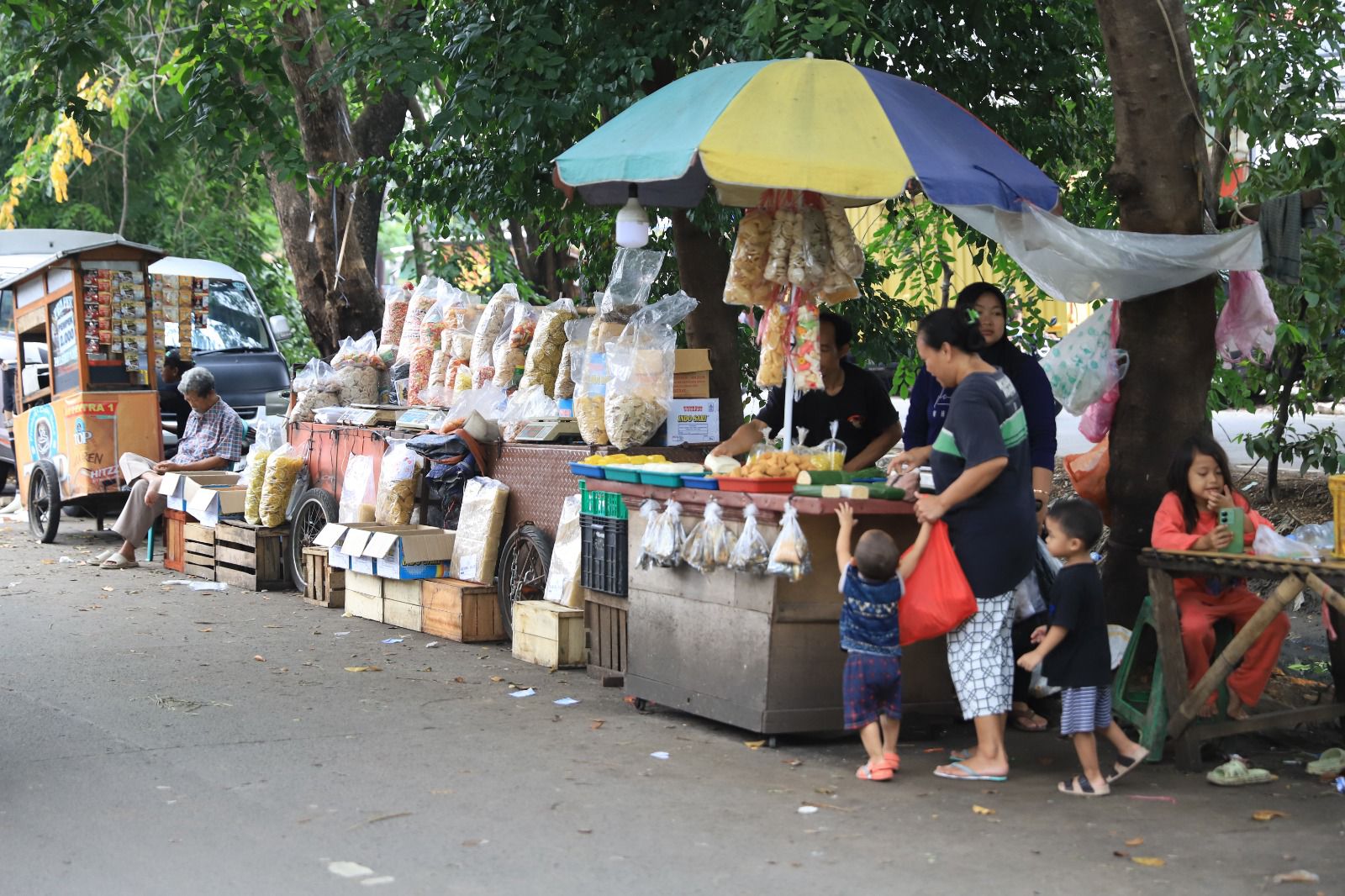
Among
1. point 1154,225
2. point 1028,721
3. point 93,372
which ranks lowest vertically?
point 1028,721

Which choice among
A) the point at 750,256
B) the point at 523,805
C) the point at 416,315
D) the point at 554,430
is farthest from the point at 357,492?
the point at 523,805

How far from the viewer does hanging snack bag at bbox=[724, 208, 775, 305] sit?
6.94m

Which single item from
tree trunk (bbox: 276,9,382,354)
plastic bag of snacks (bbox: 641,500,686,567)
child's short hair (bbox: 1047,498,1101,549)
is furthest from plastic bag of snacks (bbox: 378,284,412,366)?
child's short hair (bbox: 1047,498,1101,549)

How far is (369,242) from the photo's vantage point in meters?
16.8

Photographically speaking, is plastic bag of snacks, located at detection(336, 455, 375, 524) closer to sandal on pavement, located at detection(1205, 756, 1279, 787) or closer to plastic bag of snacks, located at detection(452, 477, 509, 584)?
plastic bag of snacks, located at detection(452, 477, 509, 584)

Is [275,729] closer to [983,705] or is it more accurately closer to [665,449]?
[665,449]

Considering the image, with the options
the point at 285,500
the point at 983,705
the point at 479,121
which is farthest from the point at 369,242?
the point at 983,705

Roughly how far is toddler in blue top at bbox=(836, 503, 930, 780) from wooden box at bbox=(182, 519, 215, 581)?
286 inches

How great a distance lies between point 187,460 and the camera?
1254 centimetres

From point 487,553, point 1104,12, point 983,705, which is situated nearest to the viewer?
point 983,705

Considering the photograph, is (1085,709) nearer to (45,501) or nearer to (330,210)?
(45,501)

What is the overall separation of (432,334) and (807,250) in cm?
480

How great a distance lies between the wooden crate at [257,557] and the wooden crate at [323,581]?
58 centimetres

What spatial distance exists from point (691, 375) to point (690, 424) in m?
0.30
